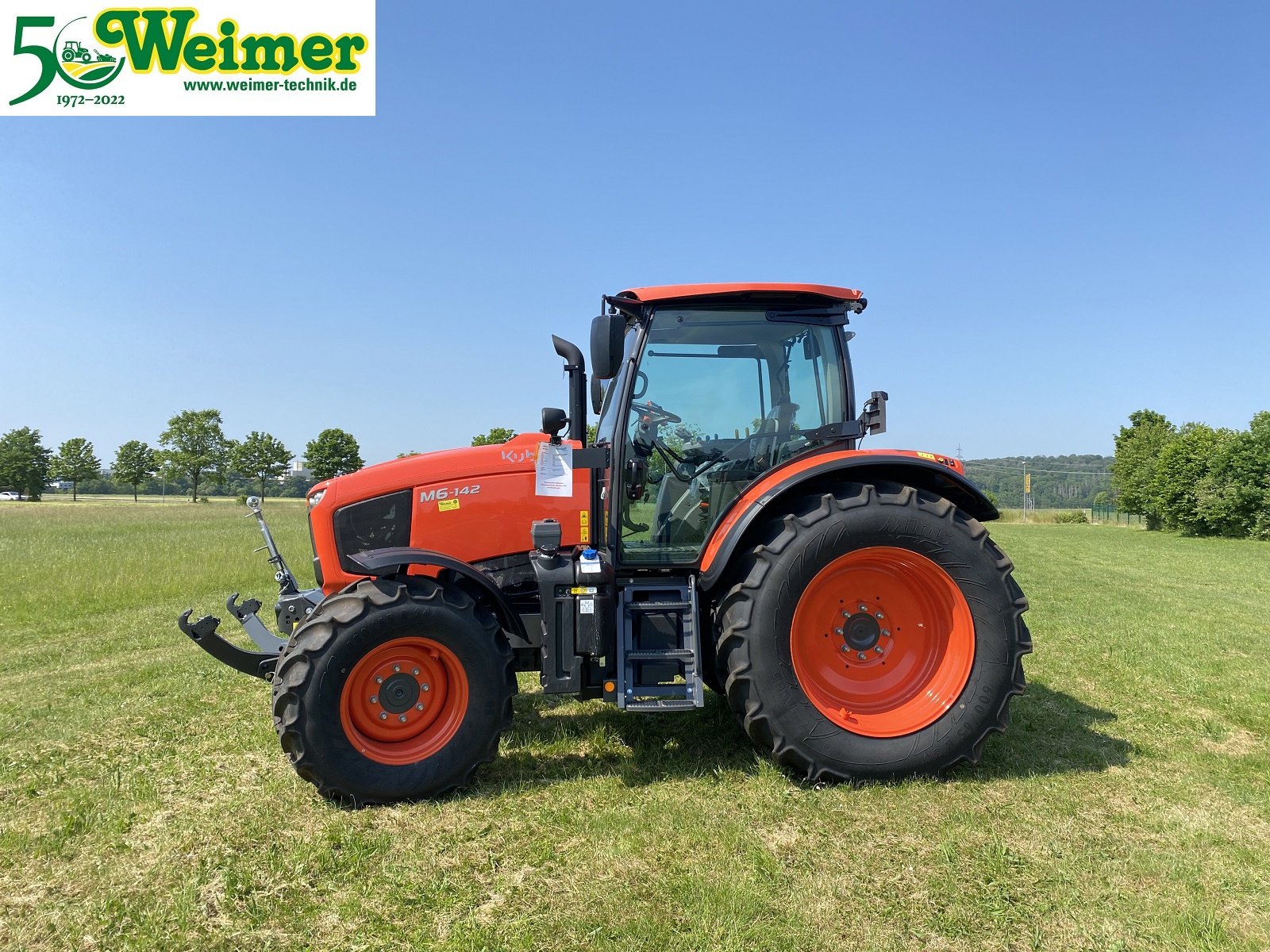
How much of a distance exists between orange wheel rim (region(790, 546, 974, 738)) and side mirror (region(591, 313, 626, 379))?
151 centimetres

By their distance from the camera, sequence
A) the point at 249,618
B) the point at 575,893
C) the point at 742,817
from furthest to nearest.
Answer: the point at 249,618 < the point at 742,817 < the point at 575,893

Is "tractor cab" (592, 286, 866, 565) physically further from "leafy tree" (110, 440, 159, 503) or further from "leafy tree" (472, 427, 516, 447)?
"leafy tree" (110, 440, 159, 503)

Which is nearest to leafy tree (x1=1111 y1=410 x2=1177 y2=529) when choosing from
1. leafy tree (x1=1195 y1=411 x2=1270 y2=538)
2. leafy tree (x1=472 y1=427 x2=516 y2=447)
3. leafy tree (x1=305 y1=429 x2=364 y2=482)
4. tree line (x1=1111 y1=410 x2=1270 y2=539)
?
tree line (x1=1111 y1=410 x2=1270 y2=539)

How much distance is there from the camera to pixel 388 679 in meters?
3.66

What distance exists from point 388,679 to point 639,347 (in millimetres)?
2152

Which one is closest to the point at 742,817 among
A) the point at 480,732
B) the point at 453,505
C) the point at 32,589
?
the point at 480,732

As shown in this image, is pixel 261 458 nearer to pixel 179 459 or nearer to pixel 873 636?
pixel 179 459

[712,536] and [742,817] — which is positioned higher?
[712,536]

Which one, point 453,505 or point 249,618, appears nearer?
point 453,505

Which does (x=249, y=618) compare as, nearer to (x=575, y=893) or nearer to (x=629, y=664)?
(x=629, y=664)

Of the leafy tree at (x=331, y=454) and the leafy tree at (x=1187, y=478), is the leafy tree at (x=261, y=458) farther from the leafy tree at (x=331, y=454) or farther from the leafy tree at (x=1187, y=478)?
the leafy tree at (x=1187, y=478)

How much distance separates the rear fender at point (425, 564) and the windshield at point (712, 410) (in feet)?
2.35

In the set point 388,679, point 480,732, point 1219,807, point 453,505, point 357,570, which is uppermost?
point 453,505

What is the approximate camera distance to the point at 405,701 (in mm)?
3689
